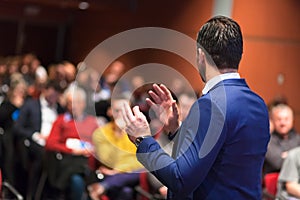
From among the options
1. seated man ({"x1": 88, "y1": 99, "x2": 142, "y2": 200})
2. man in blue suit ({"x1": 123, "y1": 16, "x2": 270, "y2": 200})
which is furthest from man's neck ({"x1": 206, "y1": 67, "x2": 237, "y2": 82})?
→ seated man ({"x1": 88, "y1": 99, "x2": 142, "y2": 200})

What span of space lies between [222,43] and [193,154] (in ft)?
1.26

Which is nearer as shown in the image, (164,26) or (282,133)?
(282,133)

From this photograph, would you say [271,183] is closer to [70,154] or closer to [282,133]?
[282,133]

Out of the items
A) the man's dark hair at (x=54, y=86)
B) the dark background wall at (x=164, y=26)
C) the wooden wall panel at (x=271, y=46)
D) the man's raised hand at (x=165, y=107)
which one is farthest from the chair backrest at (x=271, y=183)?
the wooden wall panel at (x=271, y=46)

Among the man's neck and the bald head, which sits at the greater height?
the man's neck

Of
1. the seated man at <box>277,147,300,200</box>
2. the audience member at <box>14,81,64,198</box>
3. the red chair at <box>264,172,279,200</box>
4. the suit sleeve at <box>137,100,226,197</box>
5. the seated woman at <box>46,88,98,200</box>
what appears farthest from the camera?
the audience member at <box>14,81,64,198</box>

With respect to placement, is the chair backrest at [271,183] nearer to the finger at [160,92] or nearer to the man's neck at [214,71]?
the finger at [160,92]

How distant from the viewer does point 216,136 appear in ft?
7.70

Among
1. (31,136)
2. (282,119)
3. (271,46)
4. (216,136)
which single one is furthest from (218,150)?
(271,46)

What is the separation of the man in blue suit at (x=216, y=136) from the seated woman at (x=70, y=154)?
449 centimetres

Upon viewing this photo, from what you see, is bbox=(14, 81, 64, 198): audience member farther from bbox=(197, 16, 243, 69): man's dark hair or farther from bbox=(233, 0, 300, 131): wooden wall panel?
bbox=(197, 16, 243, 69): man's dark hair

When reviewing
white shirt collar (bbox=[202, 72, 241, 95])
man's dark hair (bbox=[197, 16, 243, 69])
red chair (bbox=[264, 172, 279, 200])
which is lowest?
red chair (bbox=[264, 172, 279, 200])

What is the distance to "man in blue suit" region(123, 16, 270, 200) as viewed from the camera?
234cm

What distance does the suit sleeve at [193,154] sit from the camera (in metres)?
2.32
